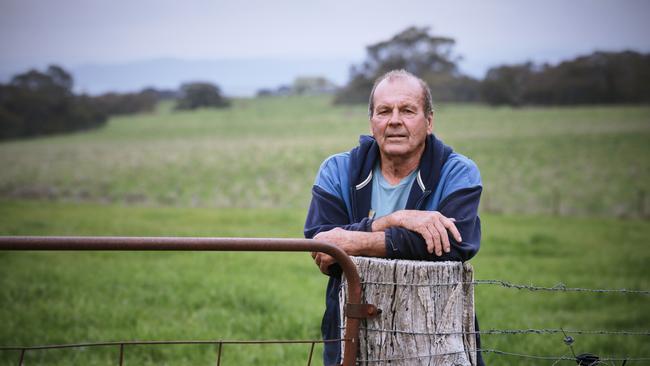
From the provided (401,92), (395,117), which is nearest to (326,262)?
(395,117)

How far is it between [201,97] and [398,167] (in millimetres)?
96736

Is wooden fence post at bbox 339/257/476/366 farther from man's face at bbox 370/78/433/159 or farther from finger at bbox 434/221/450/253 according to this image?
man's face at bbox 370/78/433/159

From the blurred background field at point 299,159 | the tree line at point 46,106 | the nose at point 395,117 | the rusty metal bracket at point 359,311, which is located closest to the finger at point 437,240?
the rusty metal bracket at point 359,311

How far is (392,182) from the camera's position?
361 centimetres

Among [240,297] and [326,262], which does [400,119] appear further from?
[240,297]

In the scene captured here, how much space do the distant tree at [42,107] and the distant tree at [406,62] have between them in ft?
111

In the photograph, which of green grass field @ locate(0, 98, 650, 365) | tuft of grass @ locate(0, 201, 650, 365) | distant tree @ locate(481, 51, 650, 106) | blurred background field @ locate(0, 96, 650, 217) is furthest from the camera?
distant tree @ locate(481, 51, 650, 106)

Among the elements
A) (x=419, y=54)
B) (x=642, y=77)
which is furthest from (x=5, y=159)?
(x=642, y=77)

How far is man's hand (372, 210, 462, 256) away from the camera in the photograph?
298 cm

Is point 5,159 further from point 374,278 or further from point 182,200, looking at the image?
point 374,278

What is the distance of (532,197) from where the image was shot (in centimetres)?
2439

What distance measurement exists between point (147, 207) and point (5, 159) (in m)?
28.5

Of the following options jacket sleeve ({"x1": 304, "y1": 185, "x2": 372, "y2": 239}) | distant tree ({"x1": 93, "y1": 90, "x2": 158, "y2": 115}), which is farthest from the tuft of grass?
distant tree ({"x1": 93, "y1": 90, "x2": 158, "y2": 115})

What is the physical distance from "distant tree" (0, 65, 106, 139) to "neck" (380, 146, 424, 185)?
69.7 m
